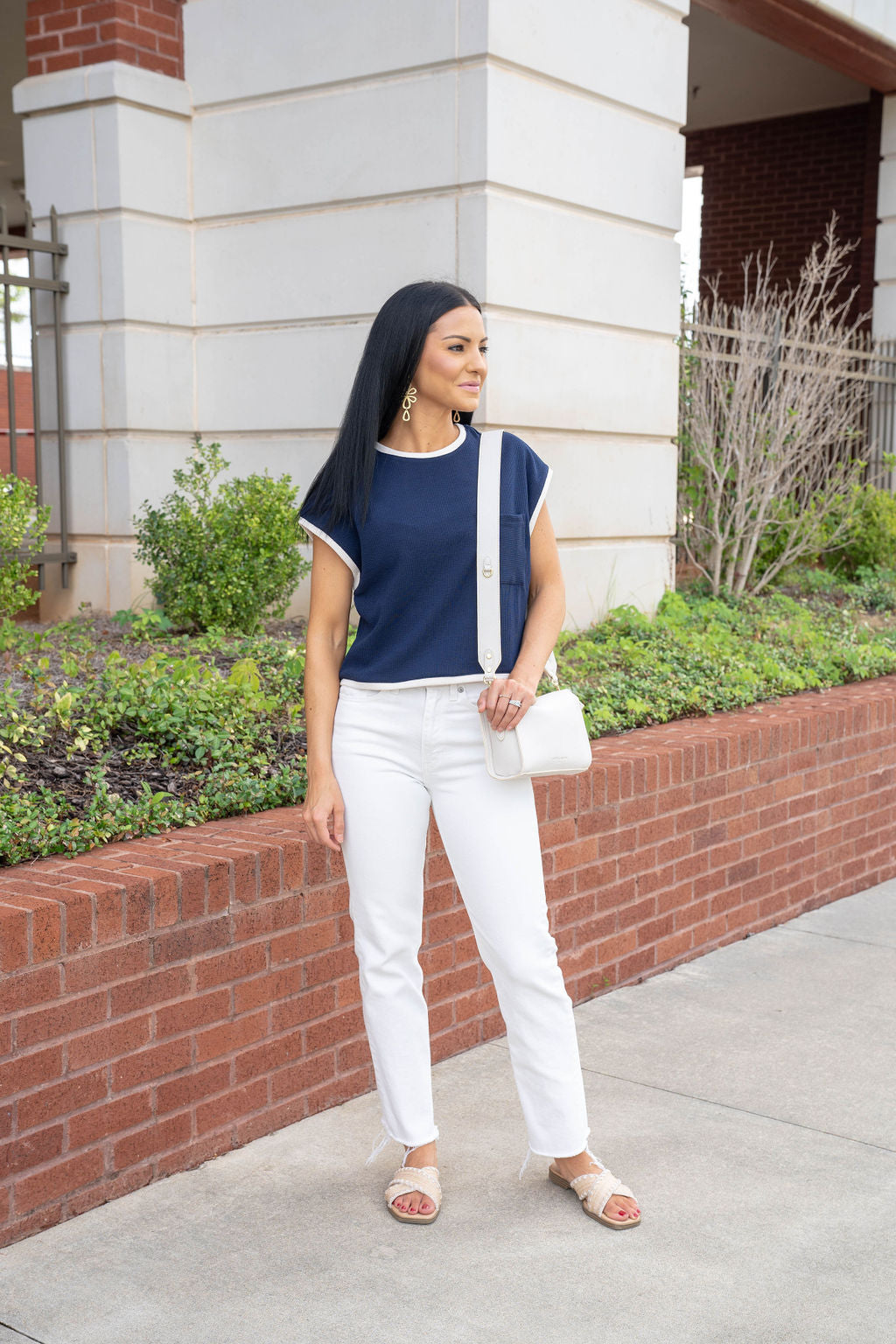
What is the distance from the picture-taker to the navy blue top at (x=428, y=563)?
2910 mm

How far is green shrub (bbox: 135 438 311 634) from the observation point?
6730mm

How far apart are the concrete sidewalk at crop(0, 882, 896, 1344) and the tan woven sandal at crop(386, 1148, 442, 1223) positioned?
0.03m

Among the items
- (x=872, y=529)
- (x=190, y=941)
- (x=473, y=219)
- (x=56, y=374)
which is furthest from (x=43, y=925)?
(x=872, y=529)

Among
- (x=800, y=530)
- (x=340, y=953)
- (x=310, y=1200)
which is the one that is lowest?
(x=310, y=1200)

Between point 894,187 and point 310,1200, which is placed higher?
point 894,187

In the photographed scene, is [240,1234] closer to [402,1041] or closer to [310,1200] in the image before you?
[310,1200]

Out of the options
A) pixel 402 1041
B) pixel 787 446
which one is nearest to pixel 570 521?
pixel 787 446

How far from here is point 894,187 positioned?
11.4m

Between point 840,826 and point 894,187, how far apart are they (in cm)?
734

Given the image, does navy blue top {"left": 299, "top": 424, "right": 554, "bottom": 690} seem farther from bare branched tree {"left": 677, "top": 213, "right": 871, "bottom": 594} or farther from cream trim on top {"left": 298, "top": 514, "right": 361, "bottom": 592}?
bare branched tree {"left": 677, "top": 213, "right": 871, "bottom": 594}

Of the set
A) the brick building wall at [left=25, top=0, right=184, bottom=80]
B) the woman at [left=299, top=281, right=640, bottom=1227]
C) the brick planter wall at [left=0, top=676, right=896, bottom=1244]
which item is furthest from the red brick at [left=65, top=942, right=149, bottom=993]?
the brick building wall at [left=25, top=0, right=184, bottom=80]

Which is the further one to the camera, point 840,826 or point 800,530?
point 800,530

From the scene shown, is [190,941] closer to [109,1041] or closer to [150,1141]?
[109,1041]

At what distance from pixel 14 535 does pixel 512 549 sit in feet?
12.9
